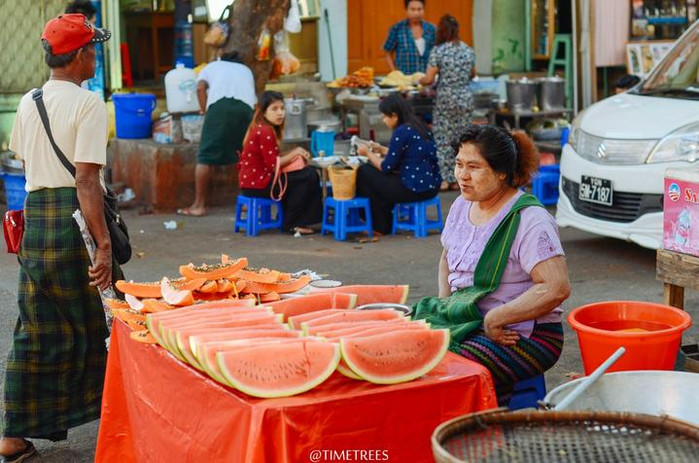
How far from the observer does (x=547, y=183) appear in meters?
10.8

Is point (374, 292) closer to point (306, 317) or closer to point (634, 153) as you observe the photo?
point (306, 317)

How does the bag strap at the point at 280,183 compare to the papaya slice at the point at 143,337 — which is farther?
the bag strap at the point at 280,183

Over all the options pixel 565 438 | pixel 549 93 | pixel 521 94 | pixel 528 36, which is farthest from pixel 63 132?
pixel 528 36

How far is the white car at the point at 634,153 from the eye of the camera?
309 inches

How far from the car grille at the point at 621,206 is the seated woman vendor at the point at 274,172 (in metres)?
2.49

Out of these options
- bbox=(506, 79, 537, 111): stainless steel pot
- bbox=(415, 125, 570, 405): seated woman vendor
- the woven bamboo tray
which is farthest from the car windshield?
the woven bamboo tray

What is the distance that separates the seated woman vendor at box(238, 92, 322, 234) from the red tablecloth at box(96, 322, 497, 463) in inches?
225

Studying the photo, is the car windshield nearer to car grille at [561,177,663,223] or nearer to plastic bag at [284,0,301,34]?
car grille at [561,177,663,223]

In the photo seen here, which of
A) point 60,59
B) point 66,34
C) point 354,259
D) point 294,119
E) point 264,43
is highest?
point 264,43

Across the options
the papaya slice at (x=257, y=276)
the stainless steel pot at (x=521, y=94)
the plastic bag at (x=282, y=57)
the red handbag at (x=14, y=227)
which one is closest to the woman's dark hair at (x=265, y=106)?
the plastic bag at (x=282, y=57)

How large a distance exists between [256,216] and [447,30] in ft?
10.0

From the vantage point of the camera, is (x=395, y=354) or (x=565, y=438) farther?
(x=395, y=354)

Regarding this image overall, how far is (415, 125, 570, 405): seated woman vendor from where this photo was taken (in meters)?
4.07

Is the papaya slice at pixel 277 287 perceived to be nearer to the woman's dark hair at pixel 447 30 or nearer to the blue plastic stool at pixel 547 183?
the blue plastic stool at pixel 547 183
